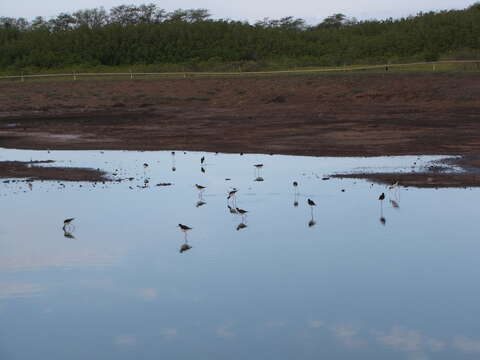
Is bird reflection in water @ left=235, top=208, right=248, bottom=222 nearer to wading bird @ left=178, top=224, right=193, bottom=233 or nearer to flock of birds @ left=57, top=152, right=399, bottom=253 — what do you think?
flock of birds @ left=57, top=152, right=399, bottom=253

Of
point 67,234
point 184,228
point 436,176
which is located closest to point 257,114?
point 436,176

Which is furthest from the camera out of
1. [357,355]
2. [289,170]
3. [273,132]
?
[273,132]

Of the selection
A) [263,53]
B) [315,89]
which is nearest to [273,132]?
[315,89]

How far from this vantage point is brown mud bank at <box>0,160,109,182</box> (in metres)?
19.3

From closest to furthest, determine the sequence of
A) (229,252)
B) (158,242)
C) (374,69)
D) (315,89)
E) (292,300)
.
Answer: (292,300), (229,252), (158,242), (315,89), (374,69)

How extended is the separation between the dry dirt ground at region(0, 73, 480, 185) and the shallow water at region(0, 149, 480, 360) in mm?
8267

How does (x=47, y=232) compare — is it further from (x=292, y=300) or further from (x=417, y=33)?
(x=417, y=33)

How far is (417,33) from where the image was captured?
68312 mm

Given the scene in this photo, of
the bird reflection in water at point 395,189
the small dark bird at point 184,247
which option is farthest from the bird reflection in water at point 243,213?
the bird reflection in water at point 395,189

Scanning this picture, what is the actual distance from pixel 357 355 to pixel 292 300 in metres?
1.67

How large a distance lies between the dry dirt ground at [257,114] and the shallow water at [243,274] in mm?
8267

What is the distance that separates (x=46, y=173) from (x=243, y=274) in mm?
11025

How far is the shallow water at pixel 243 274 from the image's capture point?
8289 mm

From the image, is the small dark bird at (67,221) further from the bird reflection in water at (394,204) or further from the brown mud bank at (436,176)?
the brown mud bank at (436,176)
